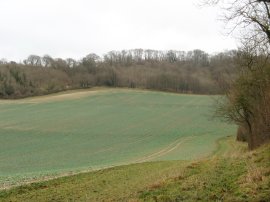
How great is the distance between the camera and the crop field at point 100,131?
→ 44688mm

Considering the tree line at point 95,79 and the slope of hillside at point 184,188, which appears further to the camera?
the tree line at point 95,79

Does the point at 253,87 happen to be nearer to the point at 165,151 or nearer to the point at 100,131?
the point at 165,151

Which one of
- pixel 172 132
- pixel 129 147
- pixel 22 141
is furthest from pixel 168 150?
pixel 22 141

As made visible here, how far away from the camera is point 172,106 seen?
97812mm

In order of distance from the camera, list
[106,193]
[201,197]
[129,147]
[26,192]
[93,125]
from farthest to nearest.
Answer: [93,125] → [129,147] → [26,192] → [106,193] → [201,197]

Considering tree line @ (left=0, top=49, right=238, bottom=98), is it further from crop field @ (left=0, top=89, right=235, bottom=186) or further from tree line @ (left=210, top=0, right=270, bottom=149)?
tree line @ (left=210, top=0, right=270, bottom=149)

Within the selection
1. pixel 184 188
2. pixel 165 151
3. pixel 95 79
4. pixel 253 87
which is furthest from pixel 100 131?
pixel 95 79

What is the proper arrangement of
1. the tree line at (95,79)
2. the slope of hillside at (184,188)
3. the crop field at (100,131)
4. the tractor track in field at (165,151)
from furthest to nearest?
the tree line at (95,79) → the crop field at (100,131) → the tractor track in field at (165,151) → the slope of hillside at (184,188)

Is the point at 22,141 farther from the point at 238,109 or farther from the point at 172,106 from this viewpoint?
the point at 172,106

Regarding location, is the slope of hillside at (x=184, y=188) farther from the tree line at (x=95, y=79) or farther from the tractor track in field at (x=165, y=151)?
the tree line at (x=95, y=79)

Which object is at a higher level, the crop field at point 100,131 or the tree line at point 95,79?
the tree line at point 95,79

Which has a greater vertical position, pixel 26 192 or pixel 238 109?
pixel 238 109

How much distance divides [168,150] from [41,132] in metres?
26.0

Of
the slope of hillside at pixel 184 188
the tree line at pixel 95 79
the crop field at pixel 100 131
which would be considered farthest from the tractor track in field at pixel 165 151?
the tree line at pixel 95 79
